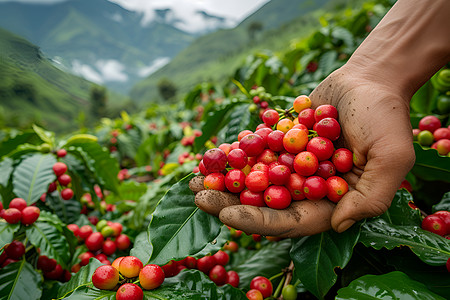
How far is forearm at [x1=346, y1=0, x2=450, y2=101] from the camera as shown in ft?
4.28

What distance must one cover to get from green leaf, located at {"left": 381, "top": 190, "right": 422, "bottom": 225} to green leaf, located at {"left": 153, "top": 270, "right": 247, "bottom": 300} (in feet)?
2.86

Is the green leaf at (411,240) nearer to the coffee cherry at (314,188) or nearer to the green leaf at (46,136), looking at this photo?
the coffee cherry at (314,188)

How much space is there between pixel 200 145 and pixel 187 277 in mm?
1260

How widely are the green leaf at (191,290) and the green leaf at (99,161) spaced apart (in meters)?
1.32

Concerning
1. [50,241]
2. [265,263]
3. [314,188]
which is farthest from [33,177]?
[314,188]

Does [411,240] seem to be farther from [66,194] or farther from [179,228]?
[66,194]

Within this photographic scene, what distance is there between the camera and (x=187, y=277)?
1.27 metres

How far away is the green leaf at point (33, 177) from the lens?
1.67 meters

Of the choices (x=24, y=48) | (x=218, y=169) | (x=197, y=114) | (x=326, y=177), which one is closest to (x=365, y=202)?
(x=326, y=177)

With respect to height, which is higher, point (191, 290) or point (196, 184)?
point (196, 184)

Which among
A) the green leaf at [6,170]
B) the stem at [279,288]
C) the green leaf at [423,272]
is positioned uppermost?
the green leaf at [6,170]

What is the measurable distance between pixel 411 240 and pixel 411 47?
3.11ft

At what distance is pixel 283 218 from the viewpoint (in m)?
1.12

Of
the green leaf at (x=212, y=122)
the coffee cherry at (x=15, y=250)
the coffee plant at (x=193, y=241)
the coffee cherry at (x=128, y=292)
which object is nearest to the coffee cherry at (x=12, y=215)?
the coffee plant at (x=193, y=241)
